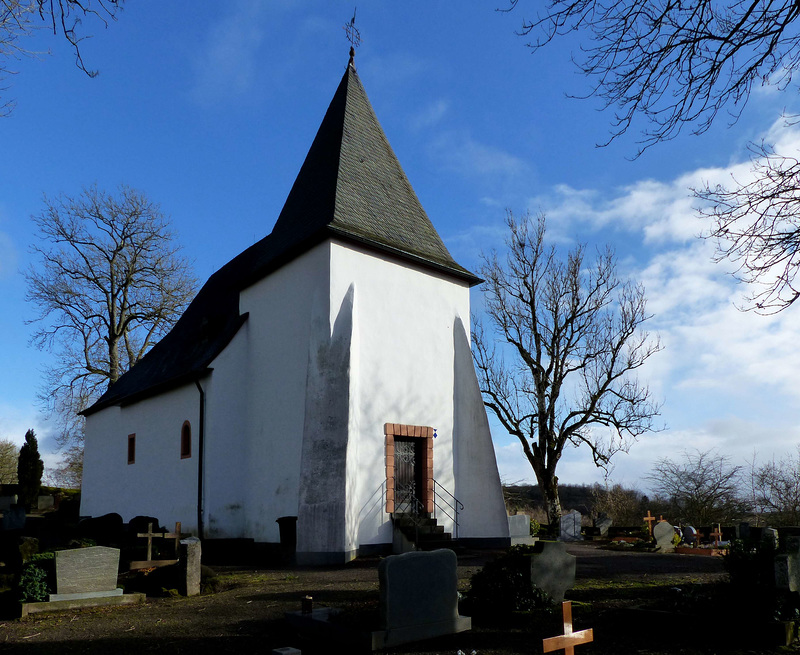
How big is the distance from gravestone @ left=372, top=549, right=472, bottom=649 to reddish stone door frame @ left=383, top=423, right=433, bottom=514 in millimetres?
8577

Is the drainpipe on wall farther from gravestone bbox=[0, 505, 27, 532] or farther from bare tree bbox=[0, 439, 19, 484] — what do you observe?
bare tree bbox=[0, 439, 19, 484]

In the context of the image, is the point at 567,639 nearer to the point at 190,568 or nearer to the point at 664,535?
the point at 190,568

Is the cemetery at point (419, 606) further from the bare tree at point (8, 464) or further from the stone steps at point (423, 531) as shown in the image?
the bare tree at point (8, 464)

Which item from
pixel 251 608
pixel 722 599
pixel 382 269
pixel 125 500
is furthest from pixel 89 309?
pixel 722 599

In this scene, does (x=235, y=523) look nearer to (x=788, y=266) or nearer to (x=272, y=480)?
(x=272, y=480)

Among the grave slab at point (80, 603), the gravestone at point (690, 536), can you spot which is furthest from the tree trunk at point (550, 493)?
the grave slab at point (80, 603)

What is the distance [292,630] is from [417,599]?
1.56 meters

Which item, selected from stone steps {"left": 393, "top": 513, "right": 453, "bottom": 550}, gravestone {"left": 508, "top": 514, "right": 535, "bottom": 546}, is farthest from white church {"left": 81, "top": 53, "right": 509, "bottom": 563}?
gravestone {"left": 508, "top": 514, "right": 535, "bottom": 546}

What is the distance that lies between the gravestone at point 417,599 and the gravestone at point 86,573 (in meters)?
5.11

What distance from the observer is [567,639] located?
230 inches

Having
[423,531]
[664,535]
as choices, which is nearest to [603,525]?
[664,535]

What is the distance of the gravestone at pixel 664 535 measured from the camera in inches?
695

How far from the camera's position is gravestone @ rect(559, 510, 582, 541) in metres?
21.6

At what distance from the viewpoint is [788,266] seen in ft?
22.4
